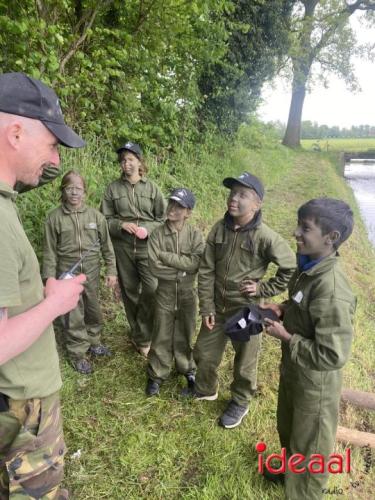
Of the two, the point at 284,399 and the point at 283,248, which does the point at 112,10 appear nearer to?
the point at 283,248

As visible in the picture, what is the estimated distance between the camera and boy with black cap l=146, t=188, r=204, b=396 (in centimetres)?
300

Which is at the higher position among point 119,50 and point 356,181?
point 119,50

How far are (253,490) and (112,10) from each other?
6.59 metres

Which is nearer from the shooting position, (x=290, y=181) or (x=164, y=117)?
(x=164, y=117)

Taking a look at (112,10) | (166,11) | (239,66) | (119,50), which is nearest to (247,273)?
(119,50)

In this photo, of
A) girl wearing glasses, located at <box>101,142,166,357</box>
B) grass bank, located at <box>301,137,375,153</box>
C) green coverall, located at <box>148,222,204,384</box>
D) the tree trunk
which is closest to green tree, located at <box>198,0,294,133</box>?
girl wearing glasses, located at <box>101,142,166,357</box>

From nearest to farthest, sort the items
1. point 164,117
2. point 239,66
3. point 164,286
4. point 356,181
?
point 164,286, point 164,117, point 239,66, point 356,181

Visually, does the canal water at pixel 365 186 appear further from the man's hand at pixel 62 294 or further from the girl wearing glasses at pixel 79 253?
the man's hand at pixel 62 294

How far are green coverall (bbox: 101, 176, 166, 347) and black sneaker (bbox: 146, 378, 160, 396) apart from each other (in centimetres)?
59

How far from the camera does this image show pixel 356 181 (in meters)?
21.6

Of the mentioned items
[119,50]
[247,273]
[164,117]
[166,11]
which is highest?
[166,11]

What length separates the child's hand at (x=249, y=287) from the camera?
269 cm

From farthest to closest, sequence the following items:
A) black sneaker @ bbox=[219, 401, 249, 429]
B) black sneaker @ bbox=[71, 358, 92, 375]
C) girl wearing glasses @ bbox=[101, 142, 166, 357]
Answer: girl wearing glasses @ bbox=[101, 142, 166, 357] → black sneaker @ bbox=[71, 358, 92, 375] → black sneaker @ bbox=[219, 401, 249, 429]

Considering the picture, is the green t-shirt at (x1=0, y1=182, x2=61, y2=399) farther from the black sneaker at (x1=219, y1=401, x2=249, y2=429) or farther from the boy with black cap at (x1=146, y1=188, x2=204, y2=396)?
the black sneaker at (x1=219, y1=401, x2=249, y2=429)
